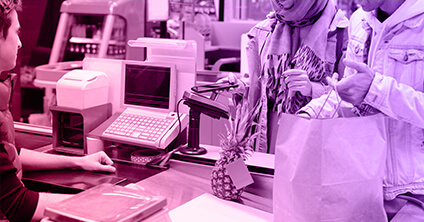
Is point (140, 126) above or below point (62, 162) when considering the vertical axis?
above

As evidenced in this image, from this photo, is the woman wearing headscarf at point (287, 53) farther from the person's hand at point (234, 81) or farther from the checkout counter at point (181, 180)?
the checkout counter at point (181, 180)

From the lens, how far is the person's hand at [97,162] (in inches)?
77.8

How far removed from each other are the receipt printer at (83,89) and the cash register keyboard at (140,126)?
15 centimetres

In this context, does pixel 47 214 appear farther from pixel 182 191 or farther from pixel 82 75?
pixel 82 75

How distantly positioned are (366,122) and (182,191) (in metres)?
0.79

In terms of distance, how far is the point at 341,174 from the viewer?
1199mm

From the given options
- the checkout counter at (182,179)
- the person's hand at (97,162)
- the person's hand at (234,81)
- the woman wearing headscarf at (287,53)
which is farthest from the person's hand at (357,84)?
the person's hand at (97,162)

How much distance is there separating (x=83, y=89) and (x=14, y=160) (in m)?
0.48

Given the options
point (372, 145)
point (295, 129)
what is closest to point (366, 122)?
point (372, 145)

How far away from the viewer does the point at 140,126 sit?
2.15m

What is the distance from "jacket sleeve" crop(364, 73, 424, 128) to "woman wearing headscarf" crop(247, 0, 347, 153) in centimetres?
73

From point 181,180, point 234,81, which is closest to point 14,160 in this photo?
point 181,180

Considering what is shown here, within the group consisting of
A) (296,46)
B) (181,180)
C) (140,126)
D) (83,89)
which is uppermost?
(296,46)

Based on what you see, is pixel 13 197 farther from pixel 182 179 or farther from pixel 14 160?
pixel 182 179
